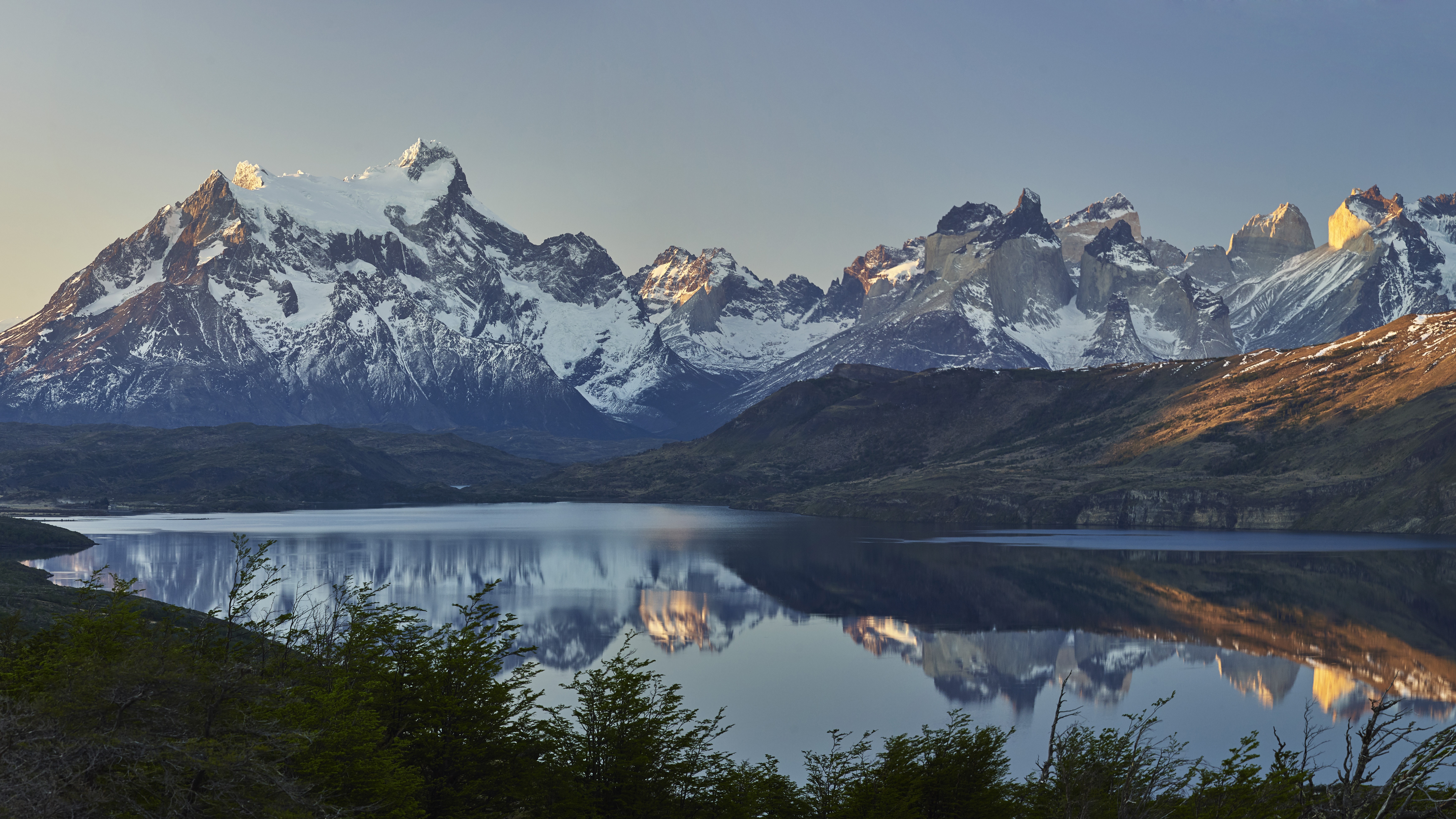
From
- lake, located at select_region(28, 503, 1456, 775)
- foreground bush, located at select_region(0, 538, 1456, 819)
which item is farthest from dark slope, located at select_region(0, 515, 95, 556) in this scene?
foreground bush, located at select_region(0, 538, 1456, 819)

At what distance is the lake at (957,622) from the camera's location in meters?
82.6

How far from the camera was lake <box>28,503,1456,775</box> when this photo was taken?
82625 mm

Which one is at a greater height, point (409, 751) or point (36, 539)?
point (409, 751)

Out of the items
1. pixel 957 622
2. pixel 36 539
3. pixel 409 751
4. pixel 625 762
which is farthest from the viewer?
pixel 36 539

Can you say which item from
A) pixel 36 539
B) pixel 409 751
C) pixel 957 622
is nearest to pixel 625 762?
pixel 409 751

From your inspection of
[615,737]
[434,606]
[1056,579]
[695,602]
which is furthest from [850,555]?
[615,737]

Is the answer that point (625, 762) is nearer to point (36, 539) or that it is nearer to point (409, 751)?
point (409, 751)

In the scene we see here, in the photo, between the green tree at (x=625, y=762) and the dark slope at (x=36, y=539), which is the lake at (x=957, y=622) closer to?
the dark slope at (x=36, y=539)

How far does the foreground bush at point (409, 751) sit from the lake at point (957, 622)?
7544mm

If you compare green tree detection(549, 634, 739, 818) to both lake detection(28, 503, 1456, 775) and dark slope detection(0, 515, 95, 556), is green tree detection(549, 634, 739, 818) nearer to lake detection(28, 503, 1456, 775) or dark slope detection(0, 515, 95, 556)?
lake detection(28, 503, 1456, 775)

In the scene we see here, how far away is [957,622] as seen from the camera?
123750 millimetres

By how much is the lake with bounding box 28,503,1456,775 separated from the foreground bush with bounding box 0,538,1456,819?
24.8 ft

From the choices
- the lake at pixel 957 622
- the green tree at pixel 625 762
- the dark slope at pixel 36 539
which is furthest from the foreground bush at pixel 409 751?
the dark slope at pixel 36 539

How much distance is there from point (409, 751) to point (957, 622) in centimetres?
9497
